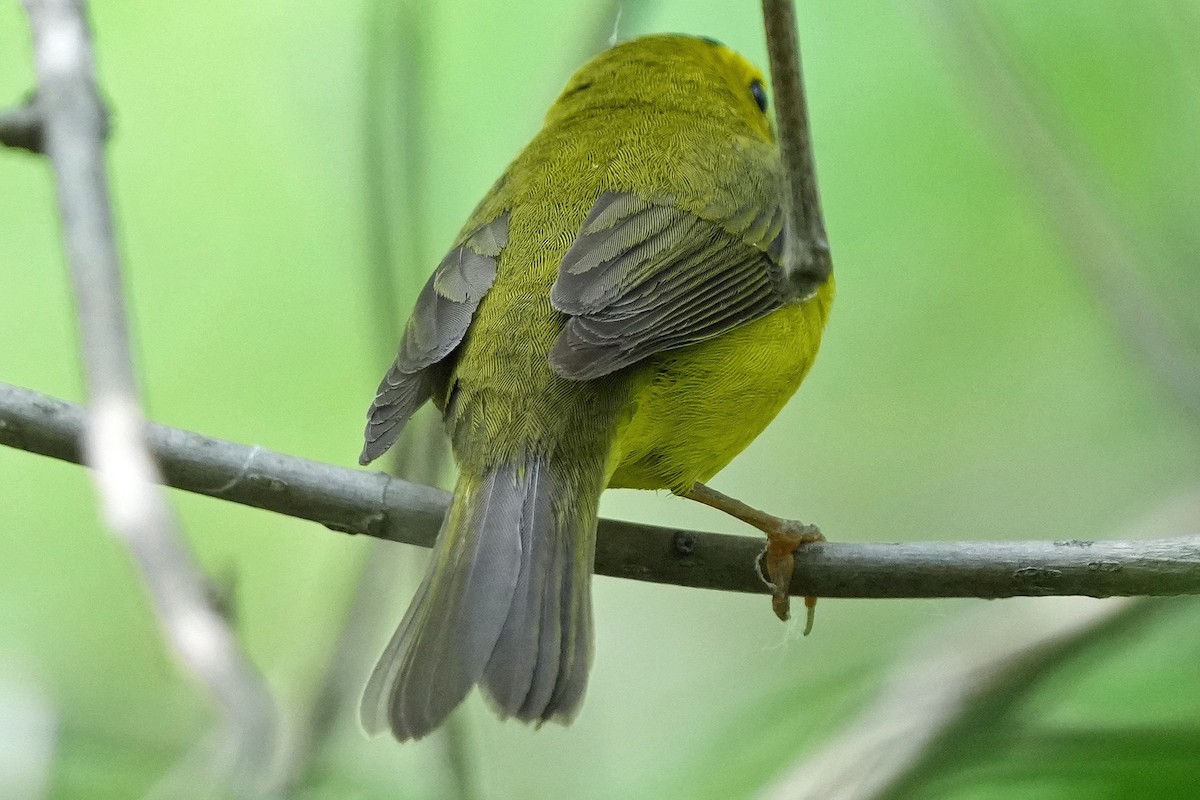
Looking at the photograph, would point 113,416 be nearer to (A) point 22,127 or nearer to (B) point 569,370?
(B) point 569,370

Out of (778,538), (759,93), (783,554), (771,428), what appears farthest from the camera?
(771,428)

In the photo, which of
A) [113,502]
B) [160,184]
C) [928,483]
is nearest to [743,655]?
[928,483]

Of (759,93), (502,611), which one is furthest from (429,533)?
(759,93)

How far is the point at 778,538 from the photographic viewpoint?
12.3 ft

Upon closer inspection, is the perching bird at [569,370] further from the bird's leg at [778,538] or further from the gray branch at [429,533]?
the gray branch at [429,533]

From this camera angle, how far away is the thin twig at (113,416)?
1.61m

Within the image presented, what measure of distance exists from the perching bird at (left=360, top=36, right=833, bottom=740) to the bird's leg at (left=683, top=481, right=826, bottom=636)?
17 mm

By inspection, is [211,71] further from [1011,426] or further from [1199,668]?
[1199,668]

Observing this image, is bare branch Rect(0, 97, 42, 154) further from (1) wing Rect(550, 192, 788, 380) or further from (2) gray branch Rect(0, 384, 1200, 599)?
(1) wing Rect(550, 192, 788, 380)

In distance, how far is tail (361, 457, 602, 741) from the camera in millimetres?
2906

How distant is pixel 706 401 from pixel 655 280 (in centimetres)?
40

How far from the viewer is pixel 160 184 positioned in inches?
256

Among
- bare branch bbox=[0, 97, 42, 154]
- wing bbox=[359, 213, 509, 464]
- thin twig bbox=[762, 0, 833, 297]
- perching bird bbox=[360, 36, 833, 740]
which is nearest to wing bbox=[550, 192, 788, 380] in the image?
perching bird bbox=[360, 36, 833, 740]

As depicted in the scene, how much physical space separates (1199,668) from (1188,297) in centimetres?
170
